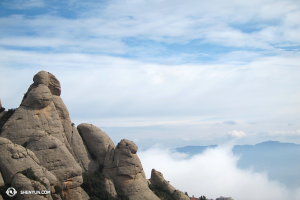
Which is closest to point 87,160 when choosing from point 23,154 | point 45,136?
point 45,136

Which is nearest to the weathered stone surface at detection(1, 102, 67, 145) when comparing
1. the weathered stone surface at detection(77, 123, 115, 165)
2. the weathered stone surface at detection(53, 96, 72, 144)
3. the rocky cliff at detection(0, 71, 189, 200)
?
the rocky cliff at detection(0, 71, 189, 200)

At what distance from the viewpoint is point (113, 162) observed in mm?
43844

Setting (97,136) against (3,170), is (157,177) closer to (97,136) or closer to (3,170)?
(97,136)

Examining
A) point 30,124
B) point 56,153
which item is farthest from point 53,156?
point 30,124

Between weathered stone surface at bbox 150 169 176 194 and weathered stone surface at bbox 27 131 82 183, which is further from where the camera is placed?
weathered stone surface at bbox 150 169 176 194

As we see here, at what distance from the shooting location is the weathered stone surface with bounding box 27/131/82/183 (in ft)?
111

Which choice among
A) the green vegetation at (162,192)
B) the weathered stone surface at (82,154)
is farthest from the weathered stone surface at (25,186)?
the green vegetation at (162,192)

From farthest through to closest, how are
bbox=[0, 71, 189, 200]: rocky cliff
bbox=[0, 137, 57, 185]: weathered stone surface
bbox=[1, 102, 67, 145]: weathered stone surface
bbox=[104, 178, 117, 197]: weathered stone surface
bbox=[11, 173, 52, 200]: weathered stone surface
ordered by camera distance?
bbox=[104, 178, 117, 197]: weathered stone surface
bbox=[1, 102, 67, 145]: weathered stone surface
bbox=[0, 71, 189, 200]: rocky cliff
bbox=[0, 137, 57, 185]: weathered stone surface
bbox=[11, 173, 52, 200]: weathered stone surface

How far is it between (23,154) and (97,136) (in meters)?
16.8

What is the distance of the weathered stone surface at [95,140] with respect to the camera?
151ft

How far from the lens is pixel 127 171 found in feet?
141

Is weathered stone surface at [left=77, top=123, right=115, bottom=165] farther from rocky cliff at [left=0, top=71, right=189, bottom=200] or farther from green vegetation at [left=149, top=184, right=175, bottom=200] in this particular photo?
green vegetation at [left=149, top=184, right=175, bottom=200]

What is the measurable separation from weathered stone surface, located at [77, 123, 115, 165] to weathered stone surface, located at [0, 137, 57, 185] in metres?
14.9

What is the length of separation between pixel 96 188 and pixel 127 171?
513 centimetres
